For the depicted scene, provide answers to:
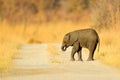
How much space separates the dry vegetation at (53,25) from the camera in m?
26.8

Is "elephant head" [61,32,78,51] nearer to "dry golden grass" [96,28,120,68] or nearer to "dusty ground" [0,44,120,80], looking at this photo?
"dry golden grass" [96,28,120,68]

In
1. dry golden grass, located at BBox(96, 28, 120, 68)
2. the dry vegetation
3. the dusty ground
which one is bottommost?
the dusty ground

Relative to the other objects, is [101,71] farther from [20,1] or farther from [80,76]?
[20,1]

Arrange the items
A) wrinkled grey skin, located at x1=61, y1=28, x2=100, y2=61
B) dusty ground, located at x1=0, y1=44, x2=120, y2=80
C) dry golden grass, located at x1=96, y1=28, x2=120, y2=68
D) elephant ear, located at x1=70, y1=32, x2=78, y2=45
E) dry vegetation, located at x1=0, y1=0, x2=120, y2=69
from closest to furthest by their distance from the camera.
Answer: dusty ground, located at x1=0, y1=44, x2=120, y2=80, dry golden grass, located at x1=96, y1=28, x2=120, y2=68, wrinkled grey skin, located at x1=61, y1=28, x2=100, y2=61, elephant ear, located at x1=70, y1=32, x2=78, y2=45, dry vegetation, located at x1=0, y1=0, x2=120, y2=69

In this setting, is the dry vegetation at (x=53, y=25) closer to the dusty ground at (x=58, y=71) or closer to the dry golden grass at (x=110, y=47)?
the dry golden grass at (x=110, y=47)

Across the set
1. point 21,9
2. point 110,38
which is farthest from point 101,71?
point 21,9

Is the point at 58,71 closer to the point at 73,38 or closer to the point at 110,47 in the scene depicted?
the point at 73,38

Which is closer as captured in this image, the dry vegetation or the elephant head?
the elephant head

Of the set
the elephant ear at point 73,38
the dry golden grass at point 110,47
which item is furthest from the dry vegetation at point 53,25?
the elephant ear at point 73,38

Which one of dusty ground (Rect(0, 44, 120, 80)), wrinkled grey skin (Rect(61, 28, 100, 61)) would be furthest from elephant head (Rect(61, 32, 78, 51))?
dusty ground (Rect(0, 44, 120, 80))

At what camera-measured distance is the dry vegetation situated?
2684 centimetres

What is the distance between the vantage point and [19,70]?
62.5 ft

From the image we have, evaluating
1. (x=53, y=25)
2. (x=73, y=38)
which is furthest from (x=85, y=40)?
(x=53, y=25)

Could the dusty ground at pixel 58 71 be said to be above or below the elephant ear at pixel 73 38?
below
